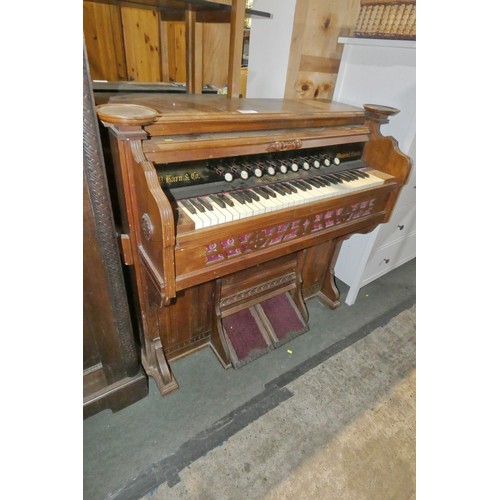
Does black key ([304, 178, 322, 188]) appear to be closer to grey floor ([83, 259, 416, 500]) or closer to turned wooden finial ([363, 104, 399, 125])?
turned wooden finial ([363, 104, 399, 125])

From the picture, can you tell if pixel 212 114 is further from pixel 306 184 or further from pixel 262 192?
pixel 306 184

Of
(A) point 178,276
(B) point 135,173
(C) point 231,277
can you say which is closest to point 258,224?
(A) point 178,276

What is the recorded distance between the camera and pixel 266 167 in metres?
1.26

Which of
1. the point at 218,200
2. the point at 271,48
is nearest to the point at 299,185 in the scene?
the point at 218,200

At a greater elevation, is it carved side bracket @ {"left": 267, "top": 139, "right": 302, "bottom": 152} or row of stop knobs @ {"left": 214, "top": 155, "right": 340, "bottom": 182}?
carved side bracket @ {"left": 267, "top": 139, "right": 302, "bottom": 152}

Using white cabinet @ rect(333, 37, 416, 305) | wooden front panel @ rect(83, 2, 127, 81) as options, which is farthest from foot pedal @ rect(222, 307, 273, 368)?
wooden front panel @ rect(83, 2, 127, 81)

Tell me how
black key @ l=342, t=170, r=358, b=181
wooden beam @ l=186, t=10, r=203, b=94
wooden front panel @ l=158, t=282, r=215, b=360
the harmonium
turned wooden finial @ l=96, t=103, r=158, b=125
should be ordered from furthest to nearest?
1. wooden front panel @ l=158, t=282, r=215, b=360
2. black key @ l=342, t=170, r=358, b=181
3. wooden beam @ l=186, t=10, r=203, b=94
4. the harmonium
5. turned wooden finial @ l=96, t=103, r=158, b=125

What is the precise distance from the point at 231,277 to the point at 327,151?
81 centimetres

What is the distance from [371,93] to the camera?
1.73 meters

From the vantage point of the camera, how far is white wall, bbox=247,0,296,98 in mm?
1622

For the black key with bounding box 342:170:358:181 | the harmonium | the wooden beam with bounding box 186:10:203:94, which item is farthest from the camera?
the black key with bounding box 342:170:358:181

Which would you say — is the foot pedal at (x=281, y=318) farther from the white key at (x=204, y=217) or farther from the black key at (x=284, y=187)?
the white key at (x=204, y=217)

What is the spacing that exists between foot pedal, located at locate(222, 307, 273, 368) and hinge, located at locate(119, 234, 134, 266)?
74cm

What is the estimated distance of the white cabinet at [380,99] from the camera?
5.22 ft
